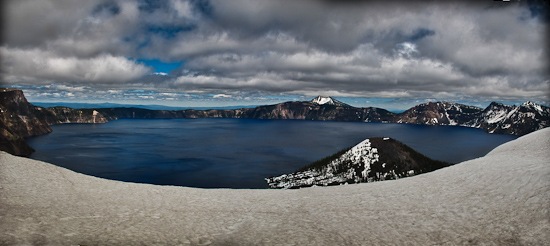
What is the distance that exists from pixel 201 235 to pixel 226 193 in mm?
12454

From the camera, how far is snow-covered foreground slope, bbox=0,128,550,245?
1653 cm

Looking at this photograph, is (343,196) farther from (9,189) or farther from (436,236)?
(9,189)

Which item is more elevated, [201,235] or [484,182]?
[484,182]

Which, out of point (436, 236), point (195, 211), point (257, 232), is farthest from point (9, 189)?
point (436, 236)

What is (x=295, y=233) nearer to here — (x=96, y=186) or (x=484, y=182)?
(x=484, y=182)

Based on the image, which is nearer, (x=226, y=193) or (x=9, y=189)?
(x=9, y=189)

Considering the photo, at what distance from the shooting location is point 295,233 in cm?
1764

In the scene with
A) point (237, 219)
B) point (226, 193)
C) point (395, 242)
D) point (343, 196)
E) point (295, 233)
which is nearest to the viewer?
point (395, 242)

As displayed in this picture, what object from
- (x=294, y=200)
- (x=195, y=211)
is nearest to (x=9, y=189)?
(x=195, y=211)

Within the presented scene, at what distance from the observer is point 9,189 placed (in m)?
23.5

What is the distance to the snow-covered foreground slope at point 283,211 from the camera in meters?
16.5

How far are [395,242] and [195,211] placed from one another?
1262cm

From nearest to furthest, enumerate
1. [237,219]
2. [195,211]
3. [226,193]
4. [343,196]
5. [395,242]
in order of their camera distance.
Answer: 1. [395,242]
2. [237,219]
3. [195,211]
4. [343,196]
5. [226,193]

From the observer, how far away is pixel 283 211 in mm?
22609
